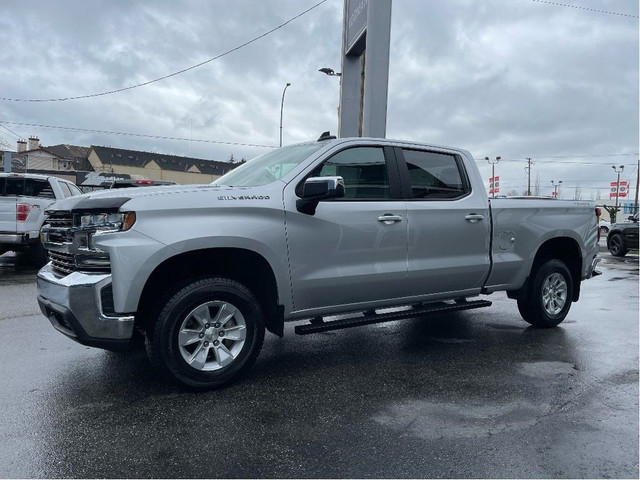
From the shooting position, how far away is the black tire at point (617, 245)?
16.3m

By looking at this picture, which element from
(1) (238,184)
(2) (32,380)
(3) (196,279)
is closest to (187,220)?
(3) (196,279)

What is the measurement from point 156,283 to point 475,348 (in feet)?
10.4

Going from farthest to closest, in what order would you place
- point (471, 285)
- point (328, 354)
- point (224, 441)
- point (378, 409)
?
point (471, 285), point (328, 354), point (378, 409), point (224, 441)

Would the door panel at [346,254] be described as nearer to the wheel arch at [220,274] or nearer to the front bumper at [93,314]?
the wheel arch at [220,274]

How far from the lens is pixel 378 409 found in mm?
3533

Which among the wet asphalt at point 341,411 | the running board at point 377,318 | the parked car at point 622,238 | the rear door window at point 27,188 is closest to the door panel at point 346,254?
the running board at point 377,318

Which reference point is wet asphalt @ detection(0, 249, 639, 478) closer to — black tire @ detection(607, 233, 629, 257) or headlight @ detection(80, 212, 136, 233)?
headlight @ detection(80, 212, 136, 233)

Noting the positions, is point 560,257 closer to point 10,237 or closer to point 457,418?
point 457,418

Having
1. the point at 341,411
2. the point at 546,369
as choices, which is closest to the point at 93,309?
the point at 341,411

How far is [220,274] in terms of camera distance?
13.2ft

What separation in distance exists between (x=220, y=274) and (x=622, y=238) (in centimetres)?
1601

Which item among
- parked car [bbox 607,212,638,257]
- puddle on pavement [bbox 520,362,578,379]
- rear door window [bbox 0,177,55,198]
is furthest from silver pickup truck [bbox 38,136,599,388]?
parked car [bbox 607,212,638,257]

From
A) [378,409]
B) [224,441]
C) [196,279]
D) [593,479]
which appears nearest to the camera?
[593,479]

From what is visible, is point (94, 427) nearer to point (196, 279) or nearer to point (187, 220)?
point (196, 279)
